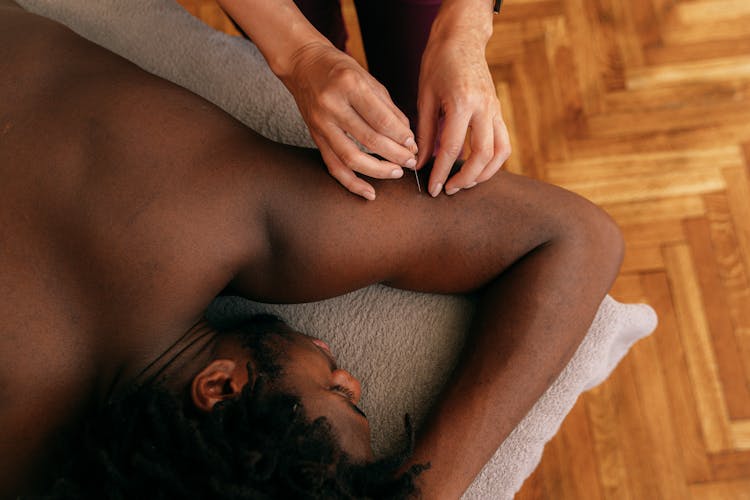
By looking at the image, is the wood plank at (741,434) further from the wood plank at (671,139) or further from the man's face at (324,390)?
the man's face at (324,390)

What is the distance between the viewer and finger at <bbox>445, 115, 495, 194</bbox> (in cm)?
74

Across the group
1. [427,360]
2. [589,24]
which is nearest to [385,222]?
[427,360]

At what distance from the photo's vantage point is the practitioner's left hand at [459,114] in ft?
2.37

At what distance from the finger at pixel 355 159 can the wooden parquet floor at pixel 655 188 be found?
80cm

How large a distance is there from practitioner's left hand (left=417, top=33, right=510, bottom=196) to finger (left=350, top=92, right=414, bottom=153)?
5cm

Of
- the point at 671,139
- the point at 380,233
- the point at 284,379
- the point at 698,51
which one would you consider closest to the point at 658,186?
the point at 671,139

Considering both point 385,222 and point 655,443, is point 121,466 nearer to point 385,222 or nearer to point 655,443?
point 385,222

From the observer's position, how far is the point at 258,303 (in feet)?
2.94

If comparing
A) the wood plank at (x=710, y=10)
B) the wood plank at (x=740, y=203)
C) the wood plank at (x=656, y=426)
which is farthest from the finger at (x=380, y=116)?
the wood plank at (x=710, y=10)

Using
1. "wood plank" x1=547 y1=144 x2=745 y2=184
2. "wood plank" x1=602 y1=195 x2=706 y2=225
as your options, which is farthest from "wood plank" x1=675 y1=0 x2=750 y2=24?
"wood plank" x1=602 y1=195 x2=706 y2=225

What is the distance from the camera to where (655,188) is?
1422 millimetres

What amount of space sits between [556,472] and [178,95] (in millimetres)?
1037

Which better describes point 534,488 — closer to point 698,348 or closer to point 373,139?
point 698,348

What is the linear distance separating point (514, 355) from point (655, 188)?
0.80 metres
